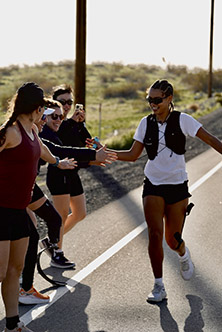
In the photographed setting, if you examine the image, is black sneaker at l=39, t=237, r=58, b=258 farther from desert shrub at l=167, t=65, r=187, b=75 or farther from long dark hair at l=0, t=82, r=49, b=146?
desert shrub at l=167, t=65, r=187, b=75

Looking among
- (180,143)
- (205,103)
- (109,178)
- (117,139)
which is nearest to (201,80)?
(205,103)

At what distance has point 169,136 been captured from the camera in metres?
6.53

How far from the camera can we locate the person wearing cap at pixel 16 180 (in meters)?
5.15

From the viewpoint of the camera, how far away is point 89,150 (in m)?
6.52

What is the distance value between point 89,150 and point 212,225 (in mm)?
3584

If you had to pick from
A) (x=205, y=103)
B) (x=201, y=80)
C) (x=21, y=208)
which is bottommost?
(x=201, y=80)

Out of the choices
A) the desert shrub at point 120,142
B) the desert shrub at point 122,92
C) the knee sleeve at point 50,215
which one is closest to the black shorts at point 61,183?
the knee sleeve at point 50,215

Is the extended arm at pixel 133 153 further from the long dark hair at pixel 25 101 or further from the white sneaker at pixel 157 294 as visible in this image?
the long dark hair at pixel 25 101

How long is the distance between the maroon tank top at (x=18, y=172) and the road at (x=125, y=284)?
1.21 meters

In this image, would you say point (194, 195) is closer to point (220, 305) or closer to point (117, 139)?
point (220, 305)

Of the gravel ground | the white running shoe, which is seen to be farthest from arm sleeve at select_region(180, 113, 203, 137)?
the gravel ground

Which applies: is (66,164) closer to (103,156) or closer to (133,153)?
(103,156)

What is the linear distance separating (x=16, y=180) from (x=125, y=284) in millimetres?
2182

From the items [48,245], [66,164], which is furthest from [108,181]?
[66,164]
